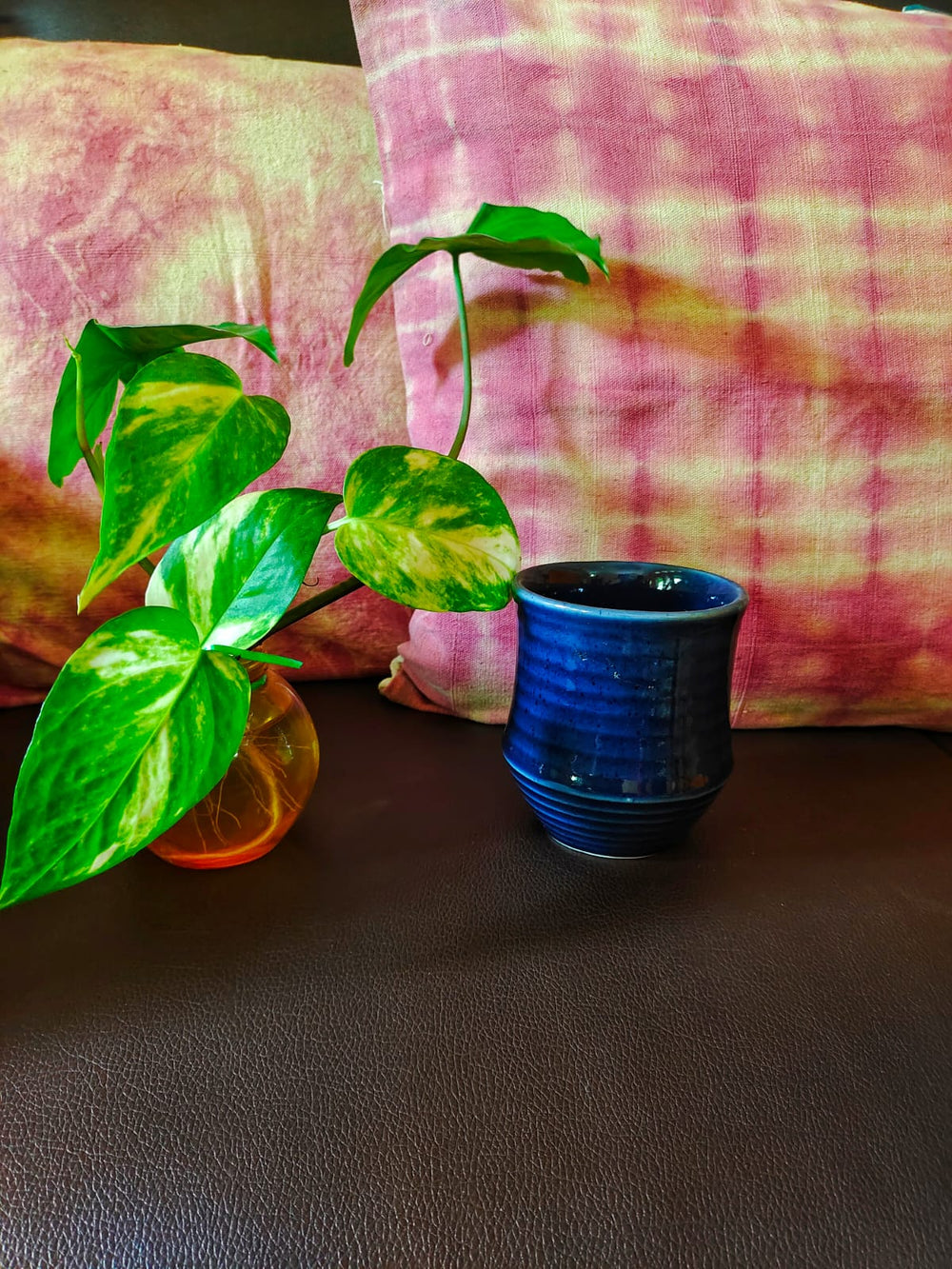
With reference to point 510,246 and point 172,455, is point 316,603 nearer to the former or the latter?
point 172,455

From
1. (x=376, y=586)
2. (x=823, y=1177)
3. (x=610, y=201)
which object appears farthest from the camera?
(x=610, y=201)

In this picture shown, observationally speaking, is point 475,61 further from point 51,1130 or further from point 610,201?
point 51,1130

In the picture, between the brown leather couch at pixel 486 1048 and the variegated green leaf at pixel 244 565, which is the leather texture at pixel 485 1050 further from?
the variegated green leaf at pixel 244 565

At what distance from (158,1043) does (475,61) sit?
61 centimetres

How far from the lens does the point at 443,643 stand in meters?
0.62

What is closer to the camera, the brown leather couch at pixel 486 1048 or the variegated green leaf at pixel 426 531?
the brown leather couch at pixel 486 1048

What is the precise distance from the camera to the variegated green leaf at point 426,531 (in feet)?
1.44

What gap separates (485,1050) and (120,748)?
20cm

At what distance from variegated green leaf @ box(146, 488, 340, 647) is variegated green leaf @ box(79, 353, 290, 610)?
24 mm

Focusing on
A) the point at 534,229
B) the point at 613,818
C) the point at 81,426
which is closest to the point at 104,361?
the point at 81,426

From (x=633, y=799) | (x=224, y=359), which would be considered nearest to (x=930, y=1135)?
(x=633, y=799)

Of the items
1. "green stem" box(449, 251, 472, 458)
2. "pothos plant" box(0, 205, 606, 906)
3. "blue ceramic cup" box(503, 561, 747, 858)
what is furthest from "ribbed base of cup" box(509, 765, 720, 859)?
"green stem" box(449, 251, 472, 458)

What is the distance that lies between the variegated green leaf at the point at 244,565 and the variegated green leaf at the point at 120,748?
17mm

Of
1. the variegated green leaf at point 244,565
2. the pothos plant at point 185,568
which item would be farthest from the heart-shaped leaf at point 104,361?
the variegated green leaf at point 244,565
